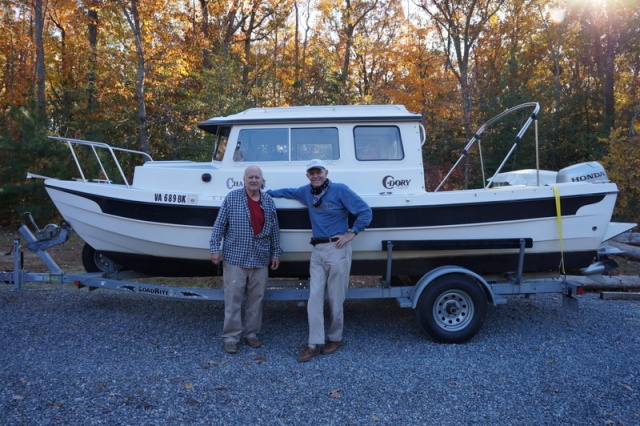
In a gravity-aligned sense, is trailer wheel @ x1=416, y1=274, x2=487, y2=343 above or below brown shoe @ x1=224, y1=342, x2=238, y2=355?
above

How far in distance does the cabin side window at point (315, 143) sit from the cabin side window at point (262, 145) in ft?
0.35

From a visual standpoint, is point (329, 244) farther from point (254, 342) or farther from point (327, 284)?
point (254, 342)

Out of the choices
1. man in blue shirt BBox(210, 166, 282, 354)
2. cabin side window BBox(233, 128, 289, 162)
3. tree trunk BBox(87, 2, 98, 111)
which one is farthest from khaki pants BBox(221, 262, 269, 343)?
tree trunk BBox(87, 2, 98, 111)

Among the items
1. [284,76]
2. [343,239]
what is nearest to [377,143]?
[343,239]

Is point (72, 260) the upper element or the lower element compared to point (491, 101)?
lower

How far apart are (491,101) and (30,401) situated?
16707mm

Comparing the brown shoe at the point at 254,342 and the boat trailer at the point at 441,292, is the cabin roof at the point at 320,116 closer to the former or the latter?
the boat trailer at the point at 441,292

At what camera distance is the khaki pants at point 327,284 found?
4742 millimetres

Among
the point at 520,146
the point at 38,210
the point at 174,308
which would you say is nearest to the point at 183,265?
the point at 174,308

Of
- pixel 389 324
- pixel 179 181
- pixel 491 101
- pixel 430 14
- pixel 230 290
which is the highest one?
pixel 430 14

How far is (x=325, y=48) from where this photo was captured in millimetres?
24688

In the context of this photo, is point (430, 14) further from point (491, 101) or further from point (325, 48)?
point (325, 48)

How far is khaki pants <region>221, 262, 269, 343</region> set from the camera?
4.86m

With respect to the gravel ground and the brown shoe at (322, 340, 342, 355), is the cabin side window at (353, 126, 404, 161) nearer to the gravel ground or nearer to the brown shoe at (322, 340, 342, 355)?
the gravel ground
